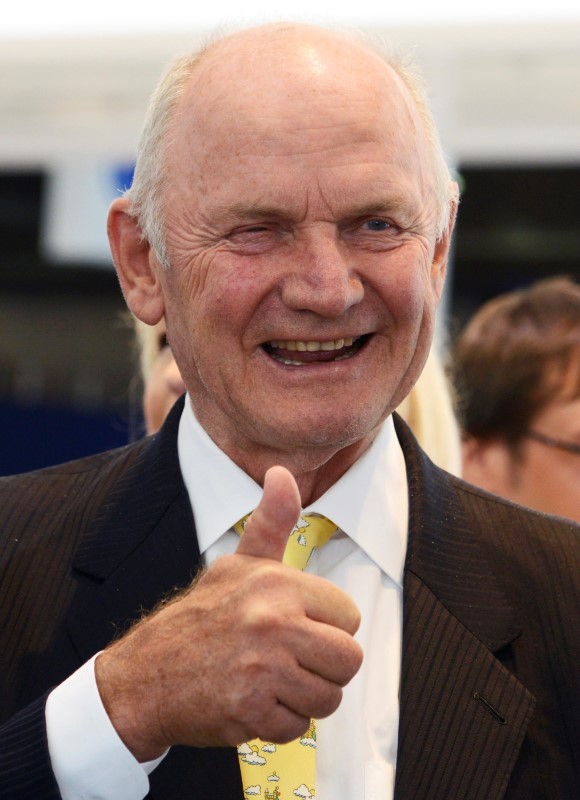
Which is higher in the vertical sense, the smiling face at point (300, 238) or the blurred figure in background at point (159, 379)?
the smiling face at point (300, 238)

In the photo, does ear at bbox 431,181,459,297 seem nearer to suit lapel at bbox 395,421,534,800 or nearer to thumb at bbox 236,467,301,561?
suit lapel at bbox 395,421,534,800

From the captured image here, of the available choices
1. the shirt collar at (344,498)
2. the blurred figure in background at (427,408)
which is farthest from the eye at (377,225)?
the blurred figure in background at (427,408)

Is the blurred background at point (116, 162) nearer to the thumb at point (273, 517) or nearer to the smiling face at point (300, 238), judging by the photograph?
the smiling face at point (300, 238)

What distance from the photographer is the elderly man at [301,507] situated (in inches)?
59.3

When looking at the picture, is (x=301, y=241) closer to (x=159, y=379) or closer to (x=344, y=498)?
(x=344, y=498)

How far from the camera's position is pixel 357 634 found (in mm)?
1632

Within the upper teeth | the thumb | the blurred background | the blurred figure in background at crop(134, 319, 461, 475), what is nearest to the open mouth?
the upper teeth

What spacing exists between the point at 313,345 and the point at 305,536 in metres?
0.26

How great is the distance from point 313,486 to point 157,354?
107cm

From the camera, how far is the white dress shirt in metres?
1.41

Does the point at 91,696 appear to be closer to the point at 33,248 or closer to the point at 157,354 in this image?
the point at 157,354

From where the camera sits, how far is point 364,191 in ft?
5.21

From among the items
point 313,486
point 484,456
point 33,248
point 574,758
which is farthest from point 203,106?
point 33,248

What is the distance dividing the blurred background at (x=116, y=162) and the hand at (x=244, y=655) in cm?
341
